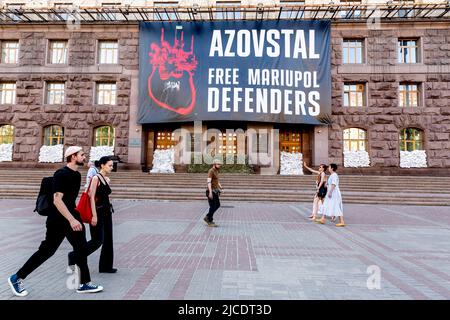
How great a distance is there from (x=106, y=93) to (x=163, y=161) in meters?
6.70

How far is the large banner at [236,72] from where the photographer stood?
64.9 ft

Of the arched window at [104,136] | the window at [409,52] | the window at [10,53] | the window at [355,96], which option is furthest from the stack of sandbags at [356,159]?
the window at [10,53]

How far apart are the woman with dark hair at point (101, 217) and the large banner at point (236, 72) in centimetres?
1583

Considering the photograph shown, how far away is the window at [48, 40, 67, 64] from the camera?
70.6ft

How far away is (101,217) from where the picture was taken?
429cm

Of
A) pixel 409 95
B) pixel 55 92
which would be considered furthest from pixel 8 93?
pixel 409 95

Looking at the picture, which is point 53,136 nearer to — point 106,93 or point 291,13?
point 106,93

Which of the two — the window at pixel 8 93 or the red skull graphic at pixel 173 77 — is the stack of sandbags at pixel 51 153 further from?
the red skull graphic at pixel 173 77

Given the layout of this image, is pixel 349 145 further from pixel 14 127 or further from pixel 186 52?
pixel 14 127

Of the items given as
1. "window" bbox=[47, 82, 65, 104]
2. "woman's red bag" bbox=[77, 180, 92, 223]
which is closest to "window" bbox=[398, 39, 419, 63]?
"woman's red bag" bbox=[77, 180, 92, 223]

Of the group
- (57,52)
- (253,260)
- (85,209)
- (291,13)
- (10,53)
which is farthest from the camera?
(10,53)

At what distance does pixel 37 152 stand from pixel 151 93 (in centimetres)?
934

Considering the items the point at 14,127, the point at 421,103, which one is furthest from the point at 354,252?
the point at 14,127
